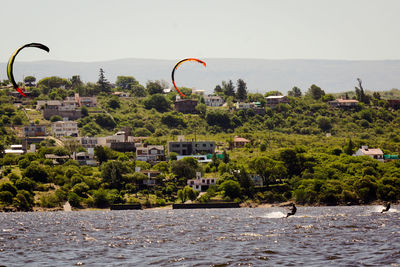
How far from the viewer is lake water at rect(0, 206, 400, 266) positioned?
48.8 meters

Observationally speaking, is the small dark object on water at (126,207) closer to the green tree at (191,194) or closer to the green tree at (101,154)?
the green tree at (191,194)

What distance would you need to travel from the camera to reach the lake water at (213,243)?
160 feet

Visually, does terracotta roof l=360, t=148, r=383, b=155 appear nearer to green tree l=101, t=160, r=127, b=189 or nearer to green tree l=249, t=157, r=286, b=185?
green tree l=249, t=157, r=286, b=185

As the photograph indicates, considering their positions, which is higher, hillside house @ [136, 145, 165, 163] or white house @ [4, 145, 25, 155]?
white house @ [4, 145, 25, 155]

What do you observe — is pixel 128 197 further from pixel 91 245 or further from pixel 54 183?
pixel 91 245

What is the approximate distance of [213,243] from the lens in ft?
197

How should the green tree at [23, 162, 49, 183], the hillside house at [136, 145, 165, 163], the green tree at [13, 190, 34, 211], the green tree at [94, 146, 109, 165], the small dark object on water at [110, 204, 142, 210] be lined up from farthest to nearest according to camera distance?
the hillside house at [136, 145, 165, 163] < the green tree at [94, 146, 109, 165] < the green tree at [23, 162, 49, 183] < the small dark object on water at [110, 204, 142, 210] < the green tree at [13, 190, 34, 211]

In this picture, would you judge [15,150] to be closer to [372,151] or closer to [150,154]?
[150,154]

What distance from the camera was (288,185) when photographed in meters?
148

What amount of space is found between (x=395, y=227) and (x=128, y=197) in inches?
3241

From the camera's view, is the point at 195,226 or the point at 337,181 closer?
the point at 195,226

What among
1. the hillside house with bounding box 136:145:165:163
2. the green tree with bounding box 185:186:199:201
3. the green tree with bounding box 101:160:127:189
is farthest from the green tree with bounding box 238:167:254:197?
the hillside house with bounding box 136:145:165:163

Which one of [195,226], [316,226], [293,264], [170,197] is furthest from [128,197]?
→ [293,264]

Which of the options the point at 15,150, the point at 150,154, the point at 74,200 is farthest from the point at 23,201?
the point at 15,150
